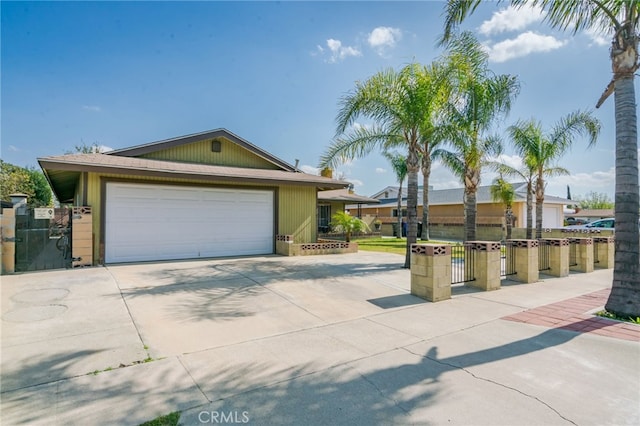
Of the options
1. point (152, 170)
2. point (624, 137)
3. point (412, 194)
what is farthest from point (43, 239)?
point (624, 137)

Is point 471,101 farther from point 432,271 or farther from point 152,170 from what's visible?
point 152,170

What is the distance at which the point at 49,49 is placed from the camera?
1134 centimetres

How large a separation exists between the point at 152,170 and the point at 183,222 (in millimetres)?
2224

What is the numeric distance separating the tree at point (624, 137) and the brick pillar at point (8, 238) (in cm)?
1239

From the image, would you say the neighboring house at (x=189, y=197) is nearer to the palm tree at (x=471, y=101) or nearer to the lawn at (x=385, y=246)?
the lawn at (x=385, y=246)

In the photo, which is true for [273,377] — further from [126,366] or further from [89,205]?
[89,205]

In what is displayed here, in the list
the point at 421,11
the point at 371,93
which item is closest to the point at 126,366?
the point at 371,93

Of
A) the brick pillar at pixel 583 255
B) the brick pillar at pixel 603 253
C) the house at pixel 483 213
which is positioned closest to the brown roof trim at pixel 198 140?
the brick pillar at pixel 583 255

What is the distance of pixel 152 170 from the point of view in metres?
9.95

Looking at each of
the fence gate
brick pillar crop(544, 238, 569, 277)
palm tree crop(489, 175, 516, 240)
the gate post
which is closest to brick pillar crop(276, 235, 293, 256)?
the gate post

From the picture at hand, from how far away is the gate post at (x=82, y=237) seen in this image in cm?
923

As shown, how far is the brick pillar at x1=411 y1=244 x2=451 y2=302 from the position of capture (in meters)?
6.37

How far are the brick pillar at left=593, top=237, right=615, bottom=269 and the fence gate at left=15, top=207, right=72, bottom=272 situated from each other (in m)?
17.1

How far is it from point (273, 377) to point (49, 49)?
14.1 m
